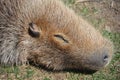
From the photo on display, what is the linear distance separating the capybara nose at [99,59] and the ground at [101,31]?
42cm

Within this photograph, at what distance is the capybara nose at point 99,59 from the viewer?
210 inches

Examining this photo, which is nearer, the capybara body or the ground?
the capybara body

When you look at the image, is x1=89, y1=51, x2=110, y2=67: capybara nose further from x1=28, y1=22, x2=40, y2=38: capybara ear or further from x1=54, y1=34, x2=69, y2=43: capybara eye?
x1=28, y1=22, x2=40, y2=38: capybara ear

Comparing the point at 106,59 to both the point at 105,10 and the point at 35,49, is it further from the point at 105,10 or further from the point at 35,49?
the point at 105,10

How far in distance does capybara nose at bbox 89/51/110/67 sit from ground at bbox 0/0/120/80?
42 cm

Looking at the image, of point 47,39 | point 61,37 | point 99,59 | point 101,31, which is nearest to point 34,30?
point 47,39

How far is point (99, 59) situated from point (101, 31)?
4.13 feet

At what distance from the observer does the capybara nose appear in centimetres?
532

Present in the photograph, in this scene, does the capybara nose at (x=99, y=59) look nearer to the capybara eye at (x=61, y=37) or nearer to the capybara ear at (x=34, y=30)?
the capybara eye at (x=61, y=37)

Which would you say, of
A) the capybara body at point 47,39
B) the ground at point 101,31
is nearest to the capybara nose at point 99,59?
the capybara body at point 47,39

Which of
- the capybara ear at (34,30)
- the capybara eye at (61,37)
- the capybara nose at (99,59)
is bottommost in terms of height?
the capybara nose at (99,59)

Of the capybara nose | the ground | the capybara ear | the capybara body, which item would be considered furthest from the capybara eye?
the ground

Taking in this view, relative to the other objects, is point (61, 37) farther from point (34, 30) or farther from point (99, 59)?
point (99, 59)

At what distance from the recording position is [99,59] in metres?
5.34
